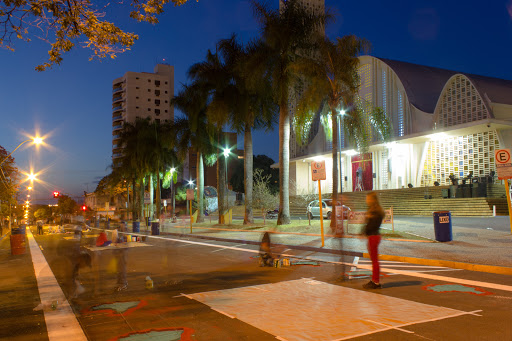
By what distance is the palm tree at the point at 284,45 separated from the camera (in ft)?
82.1

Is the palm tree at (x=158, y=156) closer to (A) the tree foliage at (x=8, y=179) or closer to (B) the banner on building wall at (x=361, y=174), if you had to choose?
(A) the tree foliage at (x=8, y=179)

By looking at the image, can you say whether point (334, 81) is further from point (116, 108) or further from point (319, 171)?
point (116, 108)

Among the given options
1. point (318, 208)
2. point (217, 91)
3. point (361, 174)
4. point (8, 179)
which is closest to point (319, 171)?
point (217, 91)

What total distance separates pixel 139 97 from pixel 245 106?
300ft

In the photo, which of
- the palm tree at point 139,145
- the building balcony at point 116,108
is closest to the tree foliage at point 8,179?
the palm tree at point 139,145

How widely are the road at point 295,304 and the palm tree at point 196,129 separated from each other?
24638 millimetres

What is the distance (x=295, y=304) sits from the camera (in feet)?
23.1

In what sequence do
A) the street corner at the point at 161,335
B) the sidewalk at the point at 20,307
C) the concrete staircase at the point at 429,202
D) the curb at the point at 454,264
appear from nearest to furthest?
the street corner at the point at 161,335 → the sidewalk at the point at 20,307 → the curb at the point at 454,264 → the concrete staircase at the point at 429,202

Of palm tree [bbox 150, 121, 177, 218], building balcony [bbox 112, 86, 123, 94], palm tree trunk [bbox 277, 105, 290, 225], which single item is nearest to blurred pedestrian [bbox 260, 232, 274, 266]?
palm tree trunk [bbox 277, 105, 290, 225]

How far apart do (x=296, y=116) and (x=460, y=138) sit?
29.2 meters

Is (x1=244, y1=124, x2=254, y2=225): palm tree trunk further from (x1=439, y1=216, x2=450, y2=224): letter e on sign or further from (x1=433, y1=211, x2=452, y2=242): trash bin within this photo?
Answer: (x1=439, y1=216, x2=450, y2=224): letter e on sign

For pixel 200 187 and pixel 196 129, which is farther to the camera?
pixel 200 187

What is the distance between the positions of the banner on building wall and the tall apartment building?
66.9 m

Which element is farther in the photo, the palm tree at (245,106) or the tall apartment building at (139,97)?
the tall apartment building at (139,97)
